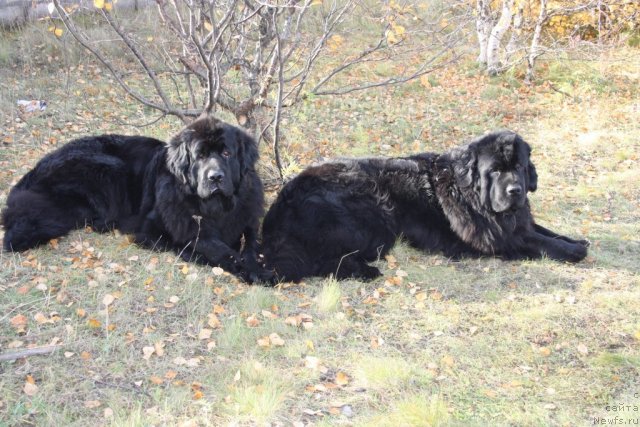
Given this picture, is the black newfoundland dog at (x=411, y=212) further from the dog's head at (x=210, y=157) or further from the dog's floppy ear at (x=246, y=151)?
the dog's head at (x=210, y=157)

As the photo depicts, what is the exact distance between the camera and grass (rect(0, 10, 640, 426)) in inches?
126

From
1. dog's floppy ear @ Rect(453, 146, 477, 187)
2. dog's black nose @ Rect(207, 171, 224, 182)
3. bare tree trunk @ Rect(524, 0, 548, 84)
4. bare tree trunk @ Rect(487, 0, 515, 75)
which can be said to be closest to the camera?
dog's black nose @ Rect(207, 171, 224, 182)

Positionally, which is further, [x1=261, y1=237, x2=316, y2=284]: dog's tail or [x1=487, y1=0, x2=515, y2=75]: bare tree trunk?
[x1=487, y1=0, x2=515, y2=75]: bare tree trunk

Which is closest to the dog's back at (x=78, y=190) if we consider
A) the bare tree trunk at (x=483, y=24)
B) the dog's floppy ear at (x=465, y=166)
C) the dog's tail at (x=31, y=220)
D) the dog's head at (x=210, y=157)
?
the dog's tail at (x=31, y=220)

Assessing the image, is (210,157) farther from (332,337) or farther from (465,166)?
(465,166)

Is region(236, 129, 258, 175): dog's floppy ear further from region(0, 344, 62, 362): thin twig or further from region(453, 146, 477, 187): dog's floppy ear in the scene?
region(0, 344, 62, 362): thin twig

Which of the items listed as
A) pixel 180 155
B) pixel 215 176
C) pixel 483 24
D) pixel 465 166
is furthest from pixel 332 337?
pixel 483 24

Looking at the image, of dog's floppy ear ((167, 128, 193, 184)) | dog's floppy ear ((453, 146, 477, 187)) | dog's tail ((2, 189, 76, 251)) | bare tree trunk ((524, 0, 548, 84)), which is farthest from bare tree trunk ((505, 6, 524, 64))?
dog's tail ((2, 189, 76, 251))

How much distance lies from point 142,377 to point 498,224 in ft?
10.4

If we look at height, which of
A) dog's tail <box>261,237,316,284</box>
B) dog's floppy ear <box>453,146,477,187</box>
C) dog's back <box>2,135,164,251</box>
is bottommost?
dog's tail <box>261,237,316,284</box>

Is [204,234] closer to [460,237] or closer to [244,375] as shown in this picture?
[244,375]

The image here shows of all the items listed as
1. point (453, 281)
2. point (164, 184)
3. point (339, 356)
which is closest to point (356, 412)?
point (339, 356)

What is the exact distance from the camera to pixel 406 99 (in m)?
10.2

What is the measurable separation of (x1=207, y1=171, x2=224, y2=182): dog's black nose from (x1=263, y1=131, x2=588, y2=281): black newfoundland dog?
0.72m
